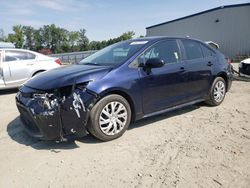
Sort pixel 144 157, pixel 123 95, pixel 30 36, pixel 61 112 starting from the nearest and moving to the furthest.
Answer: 1. pixel 144 157
2. pixel 61 112
3. pixel 123 95
4. pixel 30 36

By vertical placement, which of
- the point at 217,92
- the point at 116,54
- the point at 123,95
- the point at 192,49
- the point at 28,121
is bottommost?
the point at 28,121

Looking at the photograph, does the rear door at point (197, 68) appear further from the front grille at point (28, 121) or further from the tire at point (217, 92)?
the front grille at point (28, 121)

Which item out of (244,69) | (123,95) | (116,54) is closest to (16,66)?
(116,54)

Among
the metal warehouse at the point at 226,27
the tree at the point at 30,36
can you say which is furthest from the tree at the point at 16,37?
the metal warehouse at the point at 226,27

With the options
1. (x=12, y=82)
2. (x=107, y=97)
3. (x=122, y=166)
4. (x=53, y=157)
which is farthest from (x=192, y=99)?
(x=12, y=82)

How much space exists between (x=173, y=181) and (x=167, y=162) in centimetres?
45

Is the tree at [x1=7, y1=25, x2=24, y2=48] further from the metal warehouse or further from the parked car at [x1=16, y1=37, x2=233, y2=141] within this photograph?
the parked car at [x1=16, y1=37, x2=233, y2=141]

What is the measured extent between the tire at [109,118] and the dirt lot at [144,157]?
155 millimetres

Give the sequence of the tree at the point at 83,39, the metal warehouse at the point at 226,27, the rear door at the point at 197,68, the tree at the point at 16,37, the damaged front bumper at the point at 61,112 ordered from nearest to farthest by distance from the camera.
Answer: the damaged front bumper at the point at 61,112 → the rear door at the point at 197,68 → the metal warehouse at the point at 226,27 → the tree at the point at 16,37 → the tree at the point at 83,39

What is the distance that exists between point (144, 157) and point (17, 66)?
6.16 metres

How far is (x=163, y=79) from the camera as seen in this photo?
15.5 feet

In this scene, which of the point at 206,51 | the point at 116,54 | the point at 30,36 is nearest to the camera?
the point at 116,54

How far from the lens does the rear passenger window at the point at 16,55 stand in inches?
329

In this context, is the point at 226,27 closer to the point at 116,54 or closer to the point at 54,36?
the point at 116,54
